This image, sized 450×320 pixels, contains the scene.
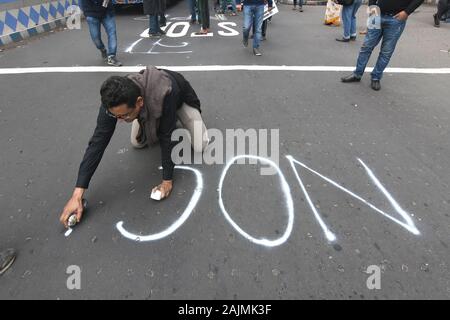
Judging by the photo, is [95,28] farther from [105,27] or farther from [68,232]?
[68,232]

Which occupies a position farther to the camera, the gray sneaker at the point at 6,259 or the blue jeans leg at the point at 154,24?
the blue jeans leg at the point at 154,24

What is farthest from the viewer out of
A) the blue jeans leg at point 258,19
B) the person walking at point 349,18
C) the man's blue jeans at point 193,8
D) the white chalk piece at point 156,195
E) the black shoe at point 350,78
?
the man's blue jeans at point 193,8

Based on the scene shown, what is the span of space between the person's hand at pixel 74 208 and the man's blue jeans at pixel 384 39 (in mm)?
3974

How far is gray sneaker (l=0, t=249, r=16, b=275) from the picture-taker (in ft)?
6.20

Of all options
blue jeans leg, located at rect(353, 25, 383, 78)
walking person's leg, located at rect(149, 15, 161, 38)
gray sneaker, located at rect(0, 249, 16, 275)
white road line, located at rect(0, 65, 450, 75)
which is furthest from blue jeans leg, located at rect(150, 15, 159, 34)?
gray sneaker, located at rect(0, 249, 16, 275)

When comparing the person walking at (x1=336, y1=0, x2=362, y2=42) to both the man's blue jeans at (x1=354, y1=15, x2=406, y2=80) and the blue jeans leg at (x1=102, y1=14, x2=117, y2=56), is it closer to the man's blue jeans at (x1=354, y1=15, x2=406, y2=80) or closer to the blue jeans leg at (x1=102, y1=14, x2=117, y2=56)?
the man's blue jeans at (x1=354, y1=15, x2=406, y2=80)

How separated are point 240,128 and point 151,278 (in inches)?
78.0

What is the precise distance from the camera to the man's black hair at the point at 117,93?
184 centimetres

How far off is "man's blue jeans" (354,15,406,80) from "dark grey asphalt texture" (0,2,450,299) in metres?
0.34

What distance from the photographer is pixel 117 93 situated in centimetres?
184

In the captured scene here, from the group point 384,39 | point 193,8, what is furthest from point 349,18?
point 193,8

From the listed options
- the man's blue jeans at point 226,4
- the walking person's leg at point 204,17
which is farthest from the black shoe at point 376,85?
the man's blue jeans at point 226,4

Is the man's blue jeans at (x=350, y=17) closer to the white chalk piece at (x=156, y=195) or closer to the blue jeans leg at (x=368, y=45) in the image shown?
the blue jeans leg at (x=368, y=45)
